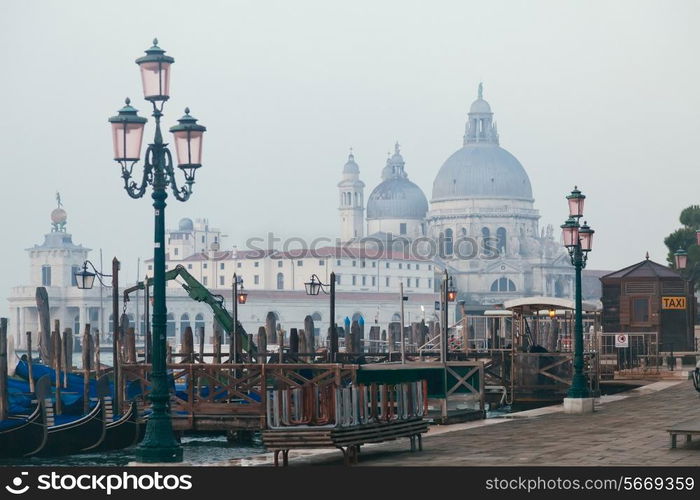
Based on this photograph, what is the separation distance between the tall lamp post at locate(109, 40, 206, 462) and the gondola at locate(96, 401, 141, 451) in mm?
9596

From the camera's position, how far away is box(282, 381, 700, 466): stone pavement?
16.1 metres

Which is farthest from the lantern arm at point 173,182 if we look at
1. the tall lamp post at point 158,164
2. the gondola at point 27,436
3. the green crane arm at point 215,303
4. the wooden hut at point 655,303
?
the wooden hut at point 655,303

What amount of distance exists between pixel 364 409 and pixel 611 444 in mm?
3150

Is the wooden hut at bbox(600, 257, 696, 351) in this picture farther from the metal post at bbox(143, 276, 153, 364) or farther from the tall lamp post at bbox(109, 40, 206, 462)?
the tall lamp post at bbox(109, 40, 206, 462)

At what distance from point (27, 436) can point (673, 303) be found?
25276 mm

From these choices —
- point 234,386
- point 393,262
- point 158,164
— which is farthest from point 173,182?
point 393,262

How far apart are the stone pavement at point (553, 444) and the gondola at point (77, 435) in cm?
657

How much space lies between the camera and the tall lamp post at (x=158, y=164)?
16125 mm

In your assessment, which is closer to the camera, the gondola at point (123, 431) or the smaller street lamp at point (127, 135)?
the smaller street lamp at point (127, 135)

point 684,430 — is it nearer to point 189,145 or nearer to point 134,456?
point 189,145

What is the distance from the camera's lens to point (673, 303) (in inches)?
1800

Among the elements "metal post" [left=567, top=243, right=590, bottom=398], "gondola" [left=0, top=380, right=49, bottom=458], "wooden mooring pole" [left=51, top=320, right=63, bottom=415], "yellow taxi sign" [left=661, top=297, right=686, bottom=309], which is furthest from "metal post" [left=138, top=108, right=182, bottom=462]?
"yellow taxi sign" [left=661, top=297, right=686, bottom=309]

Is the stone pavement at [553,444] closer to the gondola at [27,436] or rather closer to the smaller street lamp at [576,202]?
the smaller street lamp at [576,202]

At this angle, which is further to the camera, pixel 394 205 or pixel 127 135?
pixel 394 205
